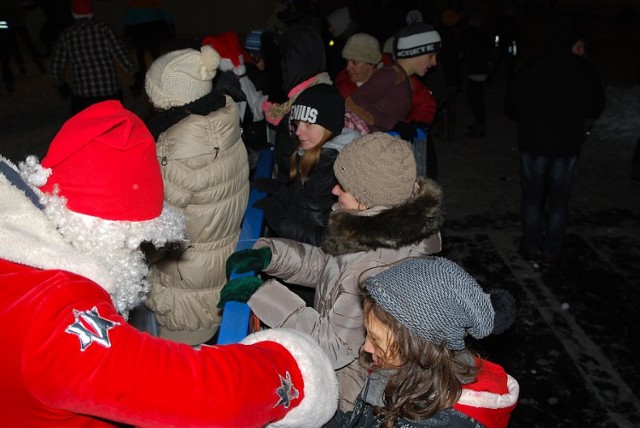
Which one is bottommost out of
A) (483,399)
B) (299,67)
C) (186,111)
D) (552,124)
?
(552,124)

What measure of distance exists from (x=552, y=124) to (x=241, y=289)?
405cm

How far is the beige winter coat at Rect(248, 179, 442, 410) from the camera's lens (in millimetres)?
2320

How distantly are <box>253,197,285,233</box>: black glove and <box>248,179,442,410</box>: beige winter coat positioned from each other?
869 millimetres

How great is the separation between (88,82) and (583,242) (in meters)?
5.84

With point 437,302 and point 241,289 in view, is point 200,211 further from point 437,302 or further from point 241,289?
point 437,302

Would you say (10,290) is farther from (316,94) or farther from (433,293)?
(316,94)

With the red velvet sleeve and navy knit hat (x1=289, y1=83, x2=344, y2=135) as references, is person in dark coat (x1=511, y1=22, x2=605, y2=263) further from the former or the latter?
the red velvet sleeve

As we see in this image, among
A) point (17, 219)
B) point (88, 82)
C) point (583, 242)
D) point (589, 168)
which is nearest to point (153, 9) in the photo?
point (88, 82)

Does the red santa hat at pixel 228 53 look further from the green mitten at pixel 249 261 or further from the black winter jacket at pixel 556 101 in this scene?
the green mitten at pixel 249 261

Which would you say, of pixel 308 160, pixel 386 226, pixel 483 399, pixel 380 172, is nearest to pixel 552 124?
pixel 308 160

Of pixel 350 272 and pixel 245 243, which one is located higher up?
pixel 350 272

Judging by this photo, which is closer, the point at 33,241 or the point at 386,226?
the point at 33,241

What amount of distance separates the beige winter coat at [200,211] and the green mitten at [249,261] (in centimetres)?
52

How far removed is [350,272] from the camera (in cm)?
246
